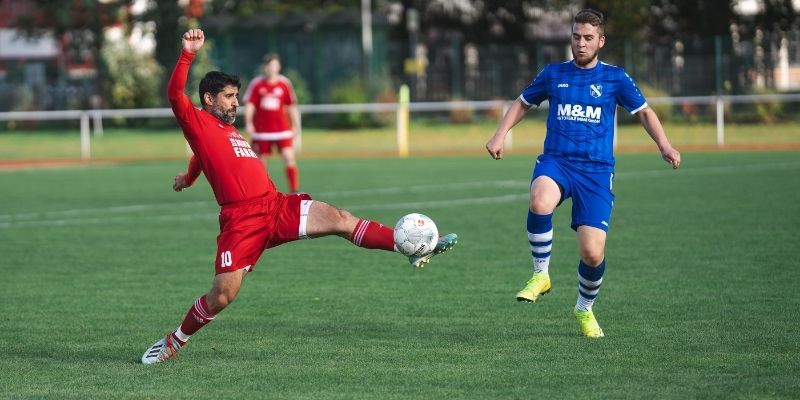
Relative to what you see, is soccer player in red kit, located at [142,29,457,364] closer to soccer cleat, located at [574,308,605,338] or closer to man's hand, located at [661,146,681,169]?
soccer cleat, located at [574,308,605,338]

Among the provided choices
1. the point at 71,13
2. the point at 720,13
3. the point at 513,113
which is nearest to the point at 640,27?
the point at 720,13

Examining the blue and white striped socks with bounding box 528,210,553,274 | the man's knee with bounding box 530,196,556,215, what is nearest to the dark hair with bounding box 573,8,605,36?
the man's knee with bounding box 530,196,556,215

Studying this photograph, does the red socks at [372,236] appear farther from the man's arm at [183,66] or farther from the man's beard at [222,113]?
the man's arm at [183,66]

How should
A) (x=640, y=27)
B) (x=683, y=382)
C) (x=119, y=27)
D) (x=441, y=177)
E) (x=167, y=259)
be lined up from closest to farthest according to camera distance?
(x=683, y=382), (x=167, y=259), (x=441, y=177), (x=640, y=27), (x=119, y=27)

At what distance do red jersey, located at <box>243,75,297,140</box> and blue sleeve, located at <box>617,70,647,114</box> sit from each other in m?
12.4

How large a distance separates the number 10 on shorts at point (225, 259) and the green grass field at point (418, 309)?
0.57 m

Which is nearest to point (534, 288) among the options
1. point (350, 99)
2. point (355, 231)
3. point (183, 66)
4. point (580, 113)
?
point (580, 113)

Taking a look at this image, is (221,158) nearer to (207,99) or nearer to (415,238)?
(207,99)

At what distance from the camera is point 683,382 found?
6676mm

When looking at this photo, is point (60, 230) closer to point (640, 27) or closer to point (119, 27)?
point (640, 27)

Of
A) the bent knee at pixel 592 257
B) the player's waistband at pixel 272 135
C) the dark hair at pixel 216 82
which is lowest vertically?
the bent knee at pixel 592 257

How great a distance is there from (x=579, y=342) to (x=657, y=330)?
66 cm

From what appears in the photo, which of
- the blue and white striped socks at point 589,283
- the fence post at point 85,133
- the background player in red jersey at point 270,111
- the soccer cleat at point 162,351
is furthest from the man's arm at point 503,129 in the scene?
the fence post at point 85,133

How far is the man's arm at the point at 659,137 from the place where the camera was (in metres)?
8.08
